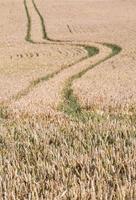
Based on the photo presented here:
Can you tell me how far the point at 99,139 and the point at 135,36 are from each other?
38.9m

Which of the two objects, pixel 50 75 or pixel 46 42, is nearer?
pixel 50 75

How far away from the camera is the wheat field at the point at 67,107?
448 centimetres

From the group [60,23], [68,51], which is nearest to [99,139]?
[68,51]

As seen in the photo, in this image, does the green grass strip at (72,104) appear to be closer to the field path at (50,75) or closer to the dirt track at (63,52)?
the field path at (50,75)

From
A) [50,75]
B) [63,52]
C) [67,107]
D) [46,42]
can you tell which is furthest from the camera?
[46,42]

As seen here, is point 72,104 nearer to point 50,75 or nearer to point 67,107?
point 67,107

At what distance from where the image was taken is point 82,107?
1416cm

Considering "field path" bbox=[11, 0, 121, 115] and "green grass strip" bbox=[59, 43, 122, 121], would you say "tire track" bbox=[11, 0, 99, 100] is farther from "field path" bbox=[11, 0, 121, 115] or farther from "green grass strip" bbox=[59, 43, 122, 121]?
"green grass strip" bbox=[59, 43, 122, 121]

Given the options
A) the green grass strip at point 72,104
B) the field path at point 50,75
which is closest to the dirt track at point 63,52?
the field path at point 50,75

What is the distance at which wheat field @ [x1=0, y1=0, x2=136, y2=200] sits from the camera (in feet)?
14.7

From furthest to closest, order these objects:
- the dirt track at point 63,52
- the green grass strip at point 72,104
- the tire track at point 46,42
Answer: the tire track at point 46,42 < the dirt track at point 63,52 < the green grass strip at point 72,104

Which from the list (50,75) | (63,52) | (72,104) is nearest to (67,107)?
(72,104)

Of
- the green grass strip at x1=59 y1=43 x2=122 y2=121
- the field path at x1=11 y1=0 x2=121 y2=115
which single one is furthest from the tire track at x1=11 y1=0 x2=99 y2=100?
the green grass strip at x1=59 y1=43 x2=122 y2=121

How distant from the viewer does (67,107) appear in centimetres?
1473
